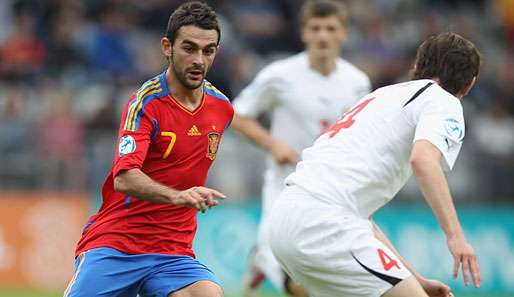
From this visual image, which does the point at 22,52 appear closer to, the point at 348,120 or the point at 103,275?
the point at 103,275

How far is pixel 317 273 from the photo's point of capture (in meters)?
5.15

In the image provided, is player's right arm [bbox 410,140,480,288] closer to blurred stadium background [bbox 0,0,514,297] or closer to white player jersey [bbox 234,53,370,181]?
white player jersey [bbox 234,53,370,181]

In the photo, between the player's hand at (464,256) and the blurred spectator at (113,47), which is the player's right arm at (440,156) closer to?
the player's hand at (464,256)

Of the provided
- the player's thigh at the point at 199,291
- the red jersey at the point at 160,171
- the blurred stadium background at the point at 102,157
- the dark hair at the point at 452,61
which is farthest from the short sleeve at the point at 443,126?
the blurred stadium background at the point at 102,157

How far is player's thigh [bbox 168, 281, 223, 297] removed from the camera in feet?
18.3

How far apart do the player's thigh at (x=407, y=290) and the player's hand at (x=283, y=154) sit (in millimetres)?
3451

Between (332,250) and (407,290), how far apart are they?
0.41 metres

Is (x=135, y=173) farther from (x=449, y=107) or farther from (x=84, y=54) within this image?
(x=84, y=54)

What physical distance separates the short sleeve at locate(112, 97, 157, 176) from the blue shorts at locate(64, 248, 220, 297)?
0.56 meters

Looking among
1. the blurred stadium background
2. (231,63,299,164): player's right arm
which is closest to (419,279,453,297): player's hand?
(231,63,299,164): player's right arm

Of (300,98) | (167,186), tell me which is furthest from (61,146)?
(167,186)

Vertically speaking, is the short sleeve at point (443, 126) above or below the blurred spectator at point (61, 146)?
above

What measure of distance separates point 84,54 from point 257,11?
131 inches

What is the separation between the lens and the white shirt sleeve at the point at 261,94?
888 cm
